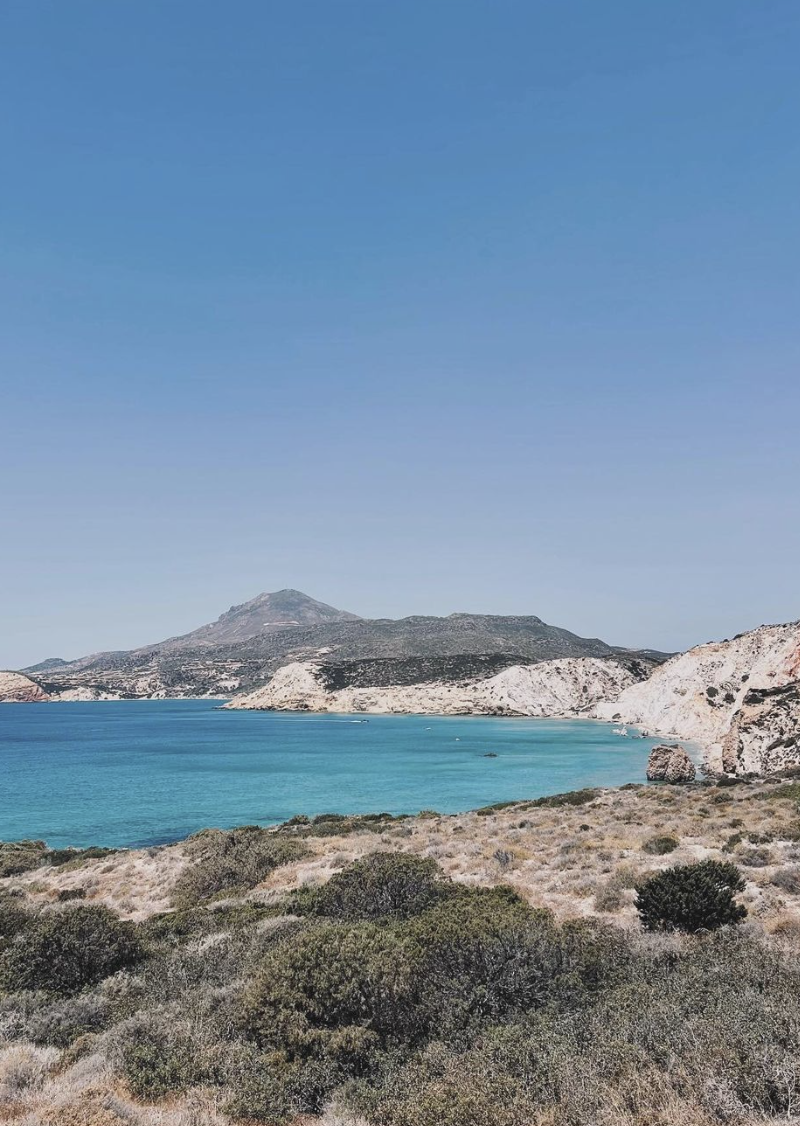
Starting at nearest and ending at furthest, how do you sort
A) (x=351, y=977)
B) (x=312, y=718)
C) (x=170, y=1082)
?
1. (x=170, y=1082)
2. (x=351, y=977)
3. (x=312, y=718)

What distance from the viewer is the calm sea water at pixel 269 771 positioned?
139 ft

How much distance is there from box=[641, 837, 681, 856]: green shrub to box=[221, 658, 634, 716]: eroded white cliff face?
359 ft

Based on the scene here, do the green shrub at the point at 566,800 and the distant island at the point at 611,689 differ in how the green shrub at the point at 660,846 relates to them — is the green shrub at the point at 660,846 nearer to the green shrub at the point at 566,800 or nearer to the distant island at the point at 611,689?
the green shrub at the point at 566,800

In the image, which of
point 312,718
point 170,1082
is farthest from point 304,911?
point 312,718

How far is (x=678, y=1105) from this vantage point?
16.4 feet

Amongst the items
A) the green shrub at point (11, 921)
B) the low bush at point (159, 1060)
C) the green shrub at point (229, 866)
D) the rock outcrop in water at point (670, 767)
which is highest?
the low bush at point (159, 1060)

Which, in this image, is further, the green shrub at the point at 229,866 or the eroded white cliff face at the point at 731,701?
the eroded white cliff face at the point at 731,701

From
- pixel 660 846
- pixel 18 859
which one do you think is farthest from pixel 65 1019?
pixel 18 859

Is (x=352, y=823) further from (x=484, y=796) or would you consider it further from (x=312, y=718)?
(x=312, y=718)

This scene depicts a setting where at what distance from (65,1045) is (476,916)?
5777 mm

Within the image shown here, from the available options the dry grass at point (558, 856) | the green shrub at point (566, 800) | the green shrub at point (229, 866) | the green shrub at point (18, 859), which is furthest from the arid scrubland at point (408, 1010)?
the green shrub at point (566, 800)

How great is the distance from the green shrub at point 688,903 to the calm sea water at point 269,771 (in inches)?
1191

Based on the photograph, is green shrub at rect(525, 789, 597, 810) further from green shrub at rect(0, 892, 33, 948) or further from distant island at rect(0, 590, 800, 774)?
green shrub at rect(0, 892, 33, 948)

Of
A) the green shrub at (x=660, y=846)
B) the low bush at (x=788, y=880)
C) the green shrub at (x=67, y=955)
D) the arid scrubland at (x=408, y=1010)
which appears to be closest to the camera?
the arid scrubland at (x=408, y=1010)
